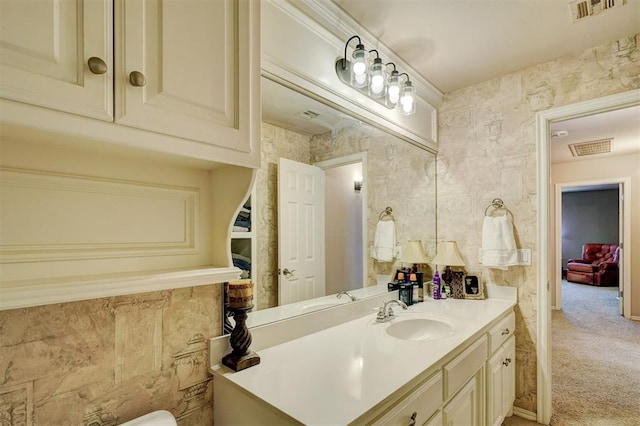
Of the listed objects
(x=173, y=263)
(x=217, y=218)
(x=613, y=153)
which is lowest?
(x=173, y=263)

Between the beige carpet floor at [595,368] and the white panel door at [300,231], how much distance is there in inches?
80.4

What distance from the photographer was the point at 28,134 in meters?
0.69

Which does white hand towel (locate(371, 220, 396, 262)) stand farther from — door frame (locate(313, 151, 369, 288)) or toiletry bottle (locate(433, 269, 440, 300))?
toiletry bottle (locate(433, 269, 440, 300))

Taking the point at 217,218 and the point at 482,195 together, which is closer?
the point at 217,218

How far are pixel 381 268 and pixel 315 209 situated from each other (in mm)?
756

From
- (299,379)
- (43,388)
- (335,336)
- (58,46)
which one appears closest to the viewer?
(58,46)

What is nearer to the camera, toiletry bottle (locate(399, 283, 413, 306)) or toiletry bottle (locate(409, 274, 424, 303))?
toiletry bottle (locate(399, 283, 413, 306))

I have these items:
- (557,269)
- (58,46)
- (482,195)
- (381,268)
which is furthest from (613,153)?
(58,46)

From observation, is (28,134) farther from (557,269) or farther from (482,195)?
(557,269)

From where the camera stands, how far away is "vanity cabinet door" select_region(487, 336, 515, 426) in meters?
1.76

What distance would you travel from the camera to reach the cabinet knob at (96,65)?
672 mm

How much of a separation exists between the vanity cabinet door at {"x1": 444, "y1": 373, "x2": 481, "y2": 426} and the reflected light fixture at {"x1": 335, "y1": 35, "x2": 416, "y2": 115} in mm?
1581

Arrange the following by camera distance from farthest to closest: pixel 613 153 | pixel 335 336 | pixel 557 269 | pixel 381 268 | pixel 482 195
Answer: pixel 557 269 < pixel 613 153 < pixel 482 195 < pixel 381 268 < pixel 335 336

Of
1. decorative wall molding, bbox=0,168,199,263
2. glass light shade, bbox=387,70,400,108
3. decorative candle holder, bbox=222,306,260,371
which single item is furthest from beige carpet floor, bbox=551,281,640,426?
decorative wall molding, bbox=0,168,199,263
